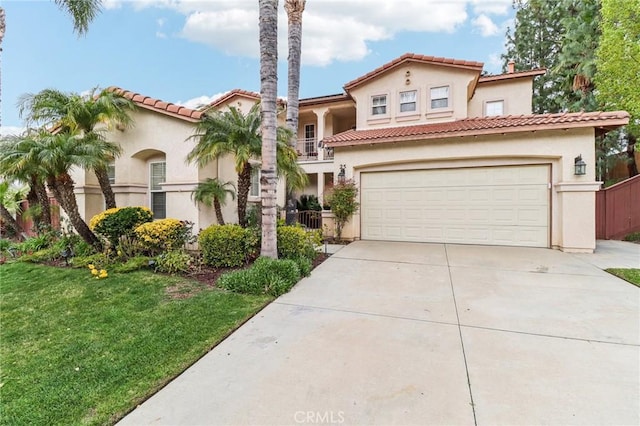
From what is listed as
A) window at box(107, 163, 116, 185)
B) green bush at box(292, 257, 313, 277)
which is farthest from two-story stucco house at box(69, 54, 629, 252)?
green bush at box(292, 257, 313, 277)

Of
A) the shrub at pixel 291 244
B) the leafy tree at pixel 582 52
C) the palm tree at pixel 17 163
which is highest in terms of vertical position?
the leafy tree at pixel 582 52

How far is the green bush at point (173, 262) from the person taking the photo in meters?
6.50

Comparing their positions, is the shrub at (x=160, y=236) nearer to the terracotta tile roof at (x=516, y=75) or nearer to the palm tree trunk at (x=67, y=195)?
the palm tree trunk at (x=67, y=195)

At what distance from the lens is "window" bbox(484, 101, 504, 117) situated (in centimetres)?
1381

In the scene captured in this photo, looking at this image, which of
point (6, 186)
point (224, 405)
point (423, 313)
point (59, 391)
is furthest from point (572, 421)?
point (6, 186)

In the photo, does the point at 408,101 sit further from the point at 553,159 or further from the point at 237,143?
the point at 237,143

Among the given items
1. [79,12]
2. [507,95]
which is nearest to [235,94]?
[79,12]

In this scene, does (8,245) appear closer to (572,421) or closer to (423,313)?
(423,313)

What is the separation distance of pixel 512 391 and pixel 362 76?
12.7m

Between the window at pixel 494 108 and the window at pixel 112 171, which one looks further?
the window at pixel 494 108

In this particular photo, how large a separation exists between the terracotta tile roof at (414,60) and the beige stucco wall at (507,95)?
287 cm

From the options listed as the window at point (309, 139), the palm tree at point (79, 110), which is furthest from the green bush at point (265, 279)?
the window at point (309, 139)

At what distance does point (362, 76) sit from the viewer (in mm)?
12898

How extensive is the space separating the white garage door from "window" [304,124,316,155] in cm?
832
